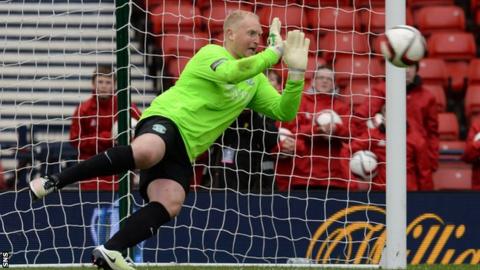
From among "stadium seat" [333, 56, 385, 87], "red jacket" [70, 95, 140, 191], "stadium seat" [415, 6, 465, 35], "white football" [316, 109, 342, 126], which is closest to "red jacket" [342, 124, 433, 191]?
"white football" [316, 109, 342, 126]

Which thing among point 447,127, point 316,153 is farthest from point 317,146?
point 447,127

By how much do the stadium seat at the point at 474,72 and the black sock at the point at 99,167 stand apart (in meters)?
6.22

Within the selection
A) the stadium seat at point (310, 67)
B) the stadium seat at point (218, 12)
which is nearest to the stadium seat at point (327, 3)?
the stadium seat at point (310, 67)

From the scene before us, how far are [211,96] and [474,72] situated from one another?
5.61 m

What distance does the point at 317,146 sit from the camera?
383 inches

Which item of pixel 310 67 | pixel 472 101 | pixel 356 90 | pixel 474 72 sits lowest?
pixel 472 101

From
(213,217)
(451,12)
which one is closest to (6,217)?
(213,217)

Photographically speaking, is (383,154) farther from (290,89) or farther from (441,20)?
(441,20)

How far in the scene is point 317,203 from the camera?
9391mm

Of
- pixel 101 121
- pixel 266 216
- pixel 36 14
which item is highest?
pixel 36 14

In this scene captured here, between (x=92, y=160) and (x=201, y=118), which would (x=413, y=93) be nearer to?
(x=201, y=118)

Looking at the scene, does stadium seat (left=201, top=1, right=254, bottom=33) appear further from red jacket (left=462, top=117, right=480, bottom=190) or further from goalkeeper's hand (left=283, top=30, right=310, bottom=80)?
goalkeeper's hand (left=283, top=30, right=310, bottom=80)

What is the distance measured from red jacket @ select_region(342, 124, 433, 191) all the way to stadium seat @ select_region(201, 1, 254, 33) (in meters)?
1.72

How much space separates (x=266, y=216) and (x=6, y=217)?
209cm
